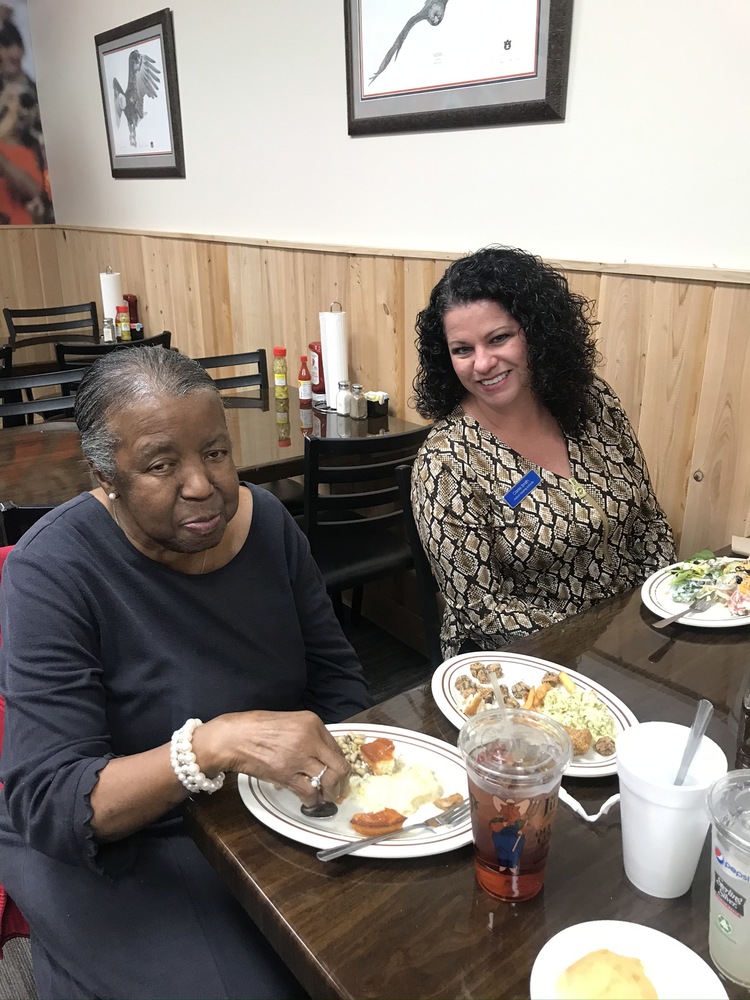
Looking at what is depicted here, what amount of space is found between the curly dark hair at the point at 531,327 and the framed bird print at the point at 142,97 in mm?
2690

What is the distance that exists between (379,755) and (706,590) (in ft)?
2.44

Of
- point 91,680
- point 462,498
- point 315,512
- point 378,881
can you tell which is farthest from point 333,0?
point 378,881

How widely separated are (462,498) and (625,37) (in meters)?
1.21

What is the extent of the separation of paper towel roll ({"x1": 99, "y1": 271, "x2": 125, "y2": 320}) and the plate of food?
12.0ft

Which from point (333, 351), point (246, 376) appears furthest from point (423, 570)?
point (246, 376)

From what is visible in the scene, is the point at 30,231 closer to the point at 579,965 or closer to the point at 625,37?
the point at 625,37

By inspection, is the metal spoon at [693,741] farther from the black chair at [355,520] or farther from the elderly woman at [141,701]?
the black chair at [355,520]

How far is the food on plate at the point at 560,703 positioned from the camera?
0.96m

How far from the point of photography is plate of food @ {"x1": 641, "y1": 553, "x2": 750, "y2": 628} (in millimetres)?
1312

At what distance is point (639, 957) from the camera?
2.24 feet

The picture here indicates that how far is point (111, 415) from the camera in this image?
3.43 feet

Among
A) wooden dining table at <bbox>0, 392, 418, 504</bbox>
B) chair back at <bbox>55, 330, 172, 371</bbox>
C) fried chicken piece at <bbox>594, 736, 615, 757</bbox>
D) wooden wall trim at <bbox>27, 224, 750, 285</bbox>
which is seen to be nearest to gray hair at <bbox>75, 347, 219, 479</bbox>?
fried chicken piece at <bbox>594, 736, 615, 757</bbox>

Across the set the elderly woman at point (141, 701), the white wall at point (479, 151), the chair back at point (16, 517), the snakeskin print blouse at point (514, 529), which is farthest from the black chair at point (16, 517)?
the white wall at point (479, 151)

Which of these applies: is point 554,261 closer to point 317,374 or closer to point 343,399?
point 343,399
